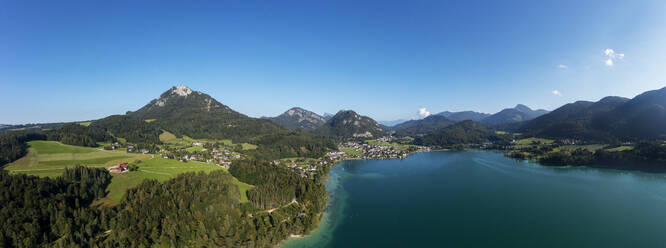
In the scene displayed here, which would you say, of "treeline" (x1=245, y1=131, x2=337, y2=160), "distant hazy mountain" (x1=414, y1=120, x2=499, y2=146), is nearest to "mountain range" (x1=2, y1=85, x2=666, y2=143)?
"treeline" (x1=245, y1=131, x2=337, y2=160)

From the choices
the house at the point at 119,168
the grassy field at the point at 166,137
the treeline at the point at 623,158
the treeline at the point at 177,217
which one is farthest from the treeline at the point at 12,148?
the treeline at the point at 623,158

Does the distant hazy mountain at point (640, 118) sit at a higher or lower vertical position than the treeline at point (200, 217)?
higher

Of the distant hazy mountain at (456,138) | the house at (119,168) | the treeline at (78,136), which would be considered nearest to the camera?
the house at (119,168)

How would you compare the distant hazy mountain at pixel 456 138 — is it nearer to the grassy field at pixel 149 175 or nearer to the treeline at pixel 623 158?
the treeline at pixel 623 158

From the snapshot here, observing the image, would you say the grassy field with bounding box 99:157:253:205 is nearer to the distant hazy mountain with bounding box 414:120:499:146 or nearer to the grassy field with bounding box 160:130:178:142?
the grassy field with bounding box 160:130:178:142

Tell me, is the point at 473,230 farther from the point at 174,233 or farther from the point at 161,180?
the point at 161,180

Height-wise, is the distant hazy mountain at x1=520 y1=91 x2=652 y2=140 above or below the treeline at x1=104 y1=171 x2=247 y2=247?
above

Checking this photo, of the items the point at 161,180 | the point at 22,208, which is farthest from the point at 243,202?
the point at 22,208

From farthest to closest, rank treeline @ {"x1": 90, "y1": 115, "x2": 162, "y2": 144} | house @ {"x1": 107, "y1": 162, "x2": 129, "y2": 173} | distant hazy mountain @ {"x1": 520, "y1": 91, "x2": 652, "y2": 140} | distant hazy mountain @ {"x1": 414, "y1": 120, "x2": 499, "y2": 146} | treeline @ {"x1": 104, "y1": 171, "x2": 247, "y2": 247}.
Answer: distant hazy mountain @ {"x1": 414, "y1": 120, "x2": 499, "y2": 146} < distant hazy mountain @ {"x1": 520, "y1": 91, "x2": 652, "y2": 140} < treeline @ {"x1": 90, "y1": 115, "x2": 162, "y2": 144} < house @ {"x1": 107, "y1": 162, "x2": 129, "y2": 173} < treeline @ {"x1": 104, "y1": 171, "x2": 247, "y2": 247}
